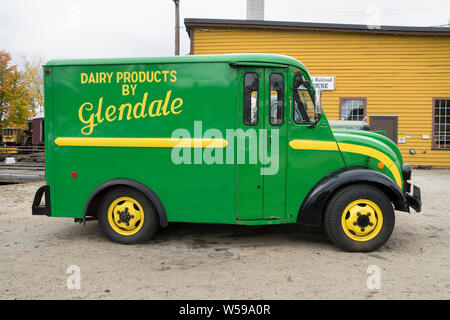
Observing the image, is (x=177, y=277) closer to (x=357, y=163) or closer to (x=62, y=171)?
(x=62, y=171)

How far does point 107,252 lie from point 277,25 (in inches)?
499

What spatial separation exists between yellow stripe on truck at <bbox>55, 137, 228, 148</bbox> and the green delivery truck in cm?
1

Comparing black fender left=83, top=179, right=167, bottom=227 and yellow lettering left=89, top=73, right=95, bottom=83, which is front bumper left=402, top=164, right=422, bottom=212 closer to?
black fender left=83, top=179, right=167, bottom=227

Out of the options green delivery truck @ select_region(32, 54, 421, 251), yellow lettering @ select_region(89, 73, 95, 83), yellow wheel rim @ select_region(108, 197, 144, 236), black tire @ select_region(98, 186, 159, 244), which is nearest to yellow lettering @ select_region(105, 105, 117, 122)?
green delivery truck @ select_region(32, 54, 421, 251)

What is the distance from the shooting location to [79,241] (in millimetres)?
4750

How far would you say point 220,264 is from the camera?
3.87 meters

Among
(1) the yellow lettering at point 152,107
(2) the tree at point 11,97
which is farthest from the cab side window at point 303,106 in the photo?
(2) the tree at point 11,97

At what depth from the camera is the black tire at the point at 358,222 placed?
13.7ft

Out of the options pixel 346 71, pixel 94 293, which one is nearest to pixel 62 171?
pixel 94 293

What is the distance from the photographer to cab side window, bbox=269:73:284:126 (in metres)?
4.27

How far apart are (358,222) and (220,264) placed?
1.86m

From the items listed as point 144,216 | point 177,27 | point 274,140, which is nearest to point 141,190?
point 144,216
